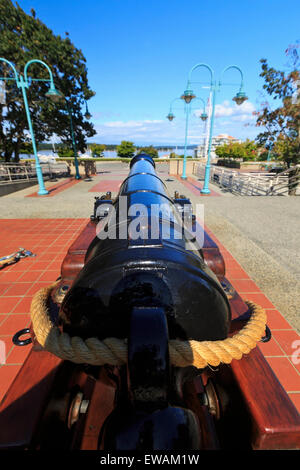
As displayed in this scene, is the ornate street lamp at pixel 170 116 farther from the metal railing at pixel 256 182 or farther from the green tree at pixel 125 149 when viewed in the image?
the green tree at pixel 125 149

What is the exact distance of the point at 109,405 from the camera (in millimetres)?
1253

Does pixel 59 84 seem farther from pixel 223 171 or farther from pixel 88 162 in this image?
pixel 223 171

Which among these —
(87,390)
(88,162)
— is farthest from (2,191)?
(87,390)


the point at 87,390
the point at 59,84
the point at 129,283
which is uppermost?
the point at 59,84

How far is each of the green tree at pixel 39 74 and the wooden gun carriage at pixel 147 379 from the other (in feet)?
47.1

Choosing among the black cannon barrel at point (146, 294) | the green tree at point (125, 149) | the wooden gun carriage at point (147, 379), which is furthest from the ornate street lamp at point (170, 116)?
the green tree at point (125, 149)

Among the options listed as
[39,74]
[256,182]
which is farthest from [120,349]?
[39,74]

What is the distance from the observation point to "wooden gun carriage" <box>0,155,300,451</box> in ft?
1.98

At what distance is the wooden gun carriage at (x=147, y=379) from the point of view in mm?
605

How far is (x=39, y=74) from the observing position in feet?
37.6

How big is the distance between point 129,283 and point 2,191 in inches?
422

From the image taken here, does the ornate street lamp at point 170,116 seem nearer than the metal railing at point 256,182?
No

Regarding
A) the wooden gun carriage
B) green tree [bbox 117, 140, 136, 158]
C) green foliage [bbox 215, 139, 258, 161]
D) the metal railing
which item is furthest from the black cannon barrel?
green tree [bbox 117, 140, 136, 158]

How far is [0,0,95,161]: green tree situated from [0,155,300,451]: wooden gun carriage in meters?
14.4
